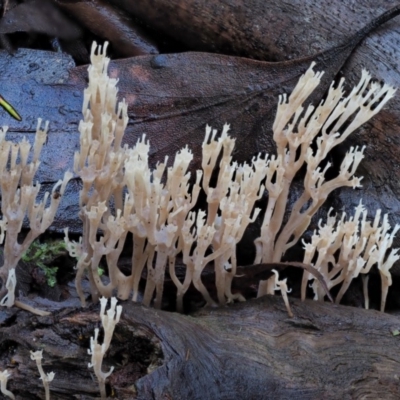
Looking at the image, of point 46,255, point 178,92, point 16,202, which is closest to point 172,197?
point 16,202

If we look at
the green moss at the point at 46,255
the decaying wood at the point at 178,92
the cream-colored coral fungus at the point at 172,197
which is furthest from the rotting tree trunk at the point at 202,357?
the decaying wood at the point at 178,92

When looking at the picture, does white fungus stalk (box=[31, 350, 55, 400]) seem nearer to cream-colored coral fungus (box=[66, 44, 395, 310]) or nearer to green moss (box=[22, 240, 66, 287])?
cream-colored coral fungus (box=[66, 44, 395, 310])

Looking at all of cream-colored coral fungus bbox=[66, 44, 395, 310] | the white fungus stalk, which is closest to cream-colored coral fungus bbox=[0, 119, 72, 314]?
cream-colored coral fungus bbox=[66, 44, 395, 310]

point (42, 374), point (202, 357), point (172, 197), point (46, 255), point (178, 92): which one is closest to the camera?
point (42, 374)

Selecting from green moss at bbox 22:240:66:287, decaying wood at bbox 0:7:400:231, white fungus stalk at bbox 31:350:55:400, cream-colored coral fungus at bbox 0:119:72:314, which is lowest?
white fungus stalk at bbox 31:350:55:400

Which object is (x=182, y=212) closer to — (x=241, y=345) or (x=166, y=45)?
(x=241, y=345)

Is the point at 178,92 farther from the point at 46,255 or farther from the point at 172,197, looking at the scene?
the point at 46,255
